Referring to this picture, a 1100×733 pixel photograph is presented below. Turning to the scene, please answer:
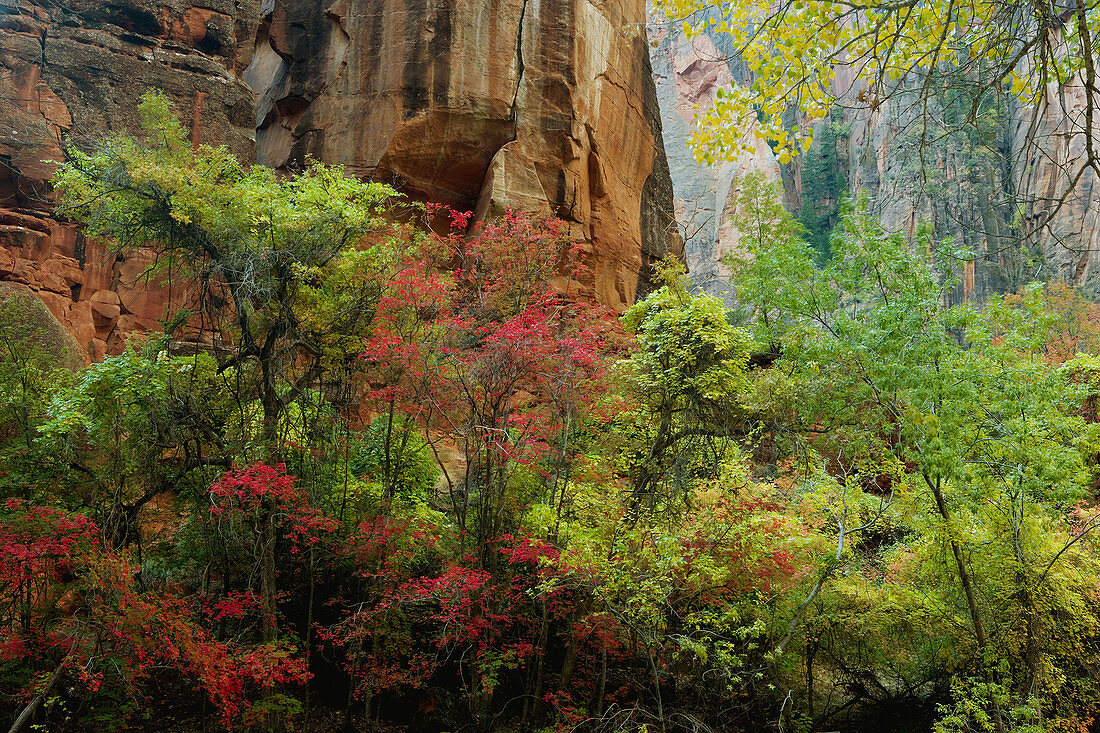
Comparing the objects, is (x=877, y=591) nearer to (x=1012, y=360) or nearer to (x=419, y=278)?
(x=1012, y=360)

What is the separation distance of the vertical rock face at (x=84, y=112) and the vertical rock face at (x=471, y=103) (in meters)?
2.53

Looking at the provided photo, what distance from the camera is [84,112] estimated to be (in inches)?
627

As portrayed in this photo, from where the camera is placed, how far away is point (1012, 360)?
416 inches

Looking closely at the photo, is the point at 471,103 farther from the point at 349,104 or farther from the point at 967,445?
the point at 967,445

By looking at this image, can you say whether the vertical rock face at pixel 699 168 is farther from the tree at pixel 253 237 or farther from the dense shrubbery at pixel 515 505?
the tree at pixel 253 237

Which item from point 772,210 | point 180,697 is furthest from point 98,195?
point 772,210

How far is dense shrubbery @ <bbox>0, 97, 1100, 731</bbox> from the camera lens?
9.12m

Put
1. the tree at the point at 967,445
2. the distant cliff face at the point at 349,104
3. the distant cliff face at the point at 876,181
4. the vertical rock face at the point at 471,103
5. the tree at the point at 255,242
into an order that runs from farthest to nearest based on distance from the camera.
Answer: the distant cliff face at the point at 876,181, the vertical rock face at the point at 471,103, the distant cliff face at the point at 349,104, the tree at the point at 255,242, the tree at the point at 967,445

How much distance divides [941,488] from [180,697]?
12116 mm

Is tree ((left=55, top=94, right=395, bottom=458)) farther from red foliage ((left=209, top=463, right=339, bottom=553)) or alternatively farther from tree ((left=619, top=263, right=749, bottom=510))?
tree ((left=619, top=263, right=749, bottom=510))

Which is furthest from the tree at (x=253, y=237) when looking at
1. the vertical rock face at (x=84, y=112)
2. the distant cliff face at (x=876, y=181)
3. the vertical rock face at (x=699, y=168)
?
the vertical rock face at (x=699, y=168)

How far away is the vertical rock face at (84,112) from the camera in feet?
49.9

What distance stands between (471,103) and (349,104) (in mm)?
A: 3289

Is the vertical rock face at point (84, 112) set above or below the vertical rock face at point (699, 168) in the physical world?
below
